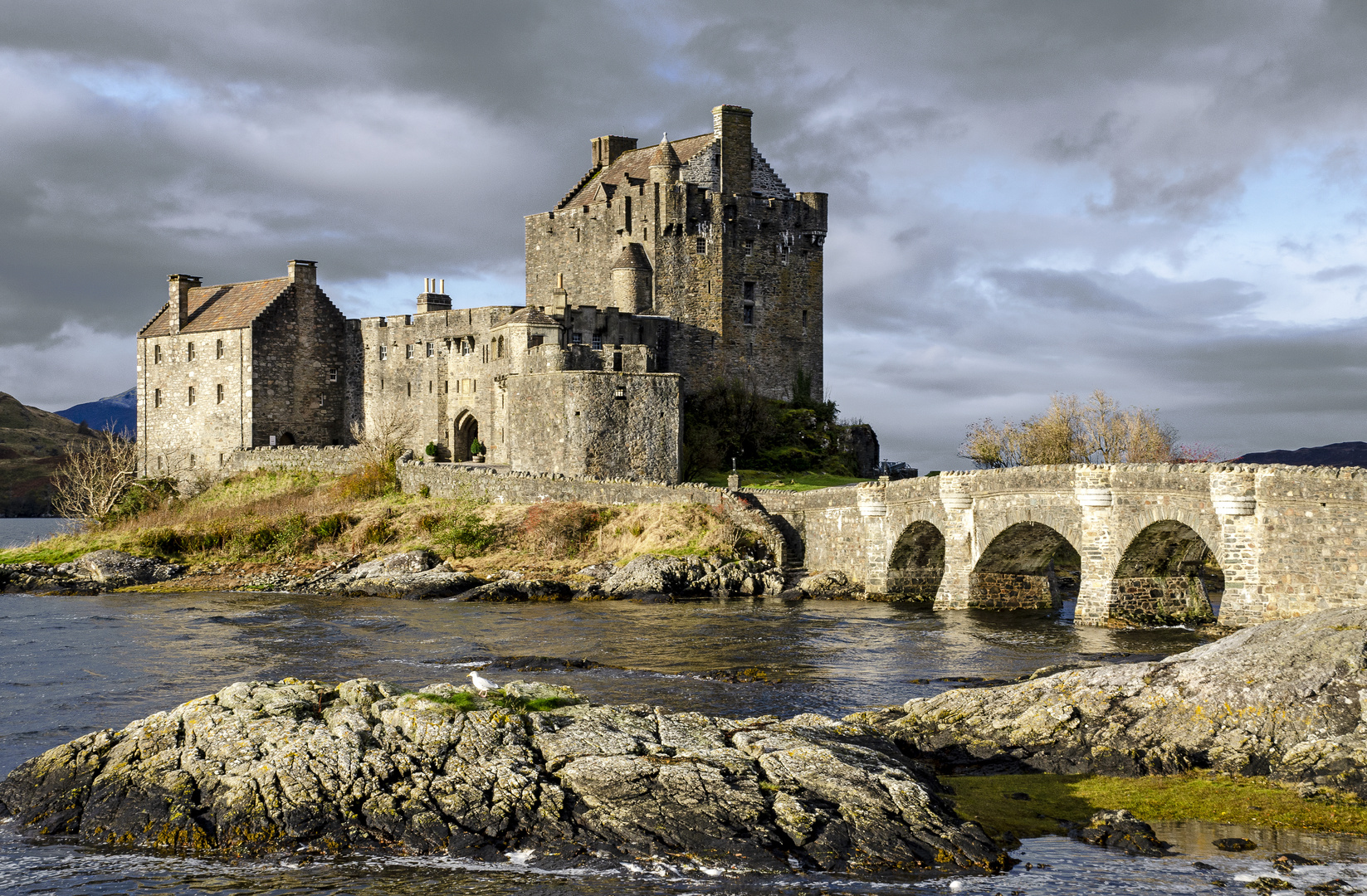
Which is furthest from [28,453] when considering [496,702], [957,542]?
[496,702]

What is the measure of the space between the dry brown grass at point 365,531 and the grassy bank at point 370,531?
5 centimetres

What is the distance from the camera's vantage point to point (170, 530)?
5403 centimetres

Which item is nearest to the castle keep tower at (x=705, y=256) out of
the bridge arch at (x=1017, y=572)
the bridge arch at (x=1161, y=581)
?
the bridge arch at (x=1017, y=572)

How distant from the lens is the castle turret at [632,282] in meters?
62.0

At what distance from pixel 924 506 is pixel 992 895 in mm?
25274

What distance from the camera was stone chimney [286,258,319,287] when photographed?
67.5 meters

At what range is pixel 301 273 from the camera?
67.7 m

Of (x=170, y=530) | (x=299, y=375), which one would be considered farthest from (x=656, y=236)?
(x=170, y=530)

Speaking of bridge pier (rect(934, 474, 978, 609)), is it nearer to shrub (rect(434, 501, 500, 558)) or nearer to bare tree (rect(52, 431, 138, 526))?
shrub (rect(434, 501, 500, 558))

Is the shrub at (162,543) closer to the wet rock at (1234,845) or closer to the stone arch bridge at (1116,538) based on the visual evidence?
the stone arch bridge at (1116,538)

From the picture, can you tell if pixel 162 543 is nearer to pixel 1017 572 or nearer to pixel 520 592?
pixel 520 592

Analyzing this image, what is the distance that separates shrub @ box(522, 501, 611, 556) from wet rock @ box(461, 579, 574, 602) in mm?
4967

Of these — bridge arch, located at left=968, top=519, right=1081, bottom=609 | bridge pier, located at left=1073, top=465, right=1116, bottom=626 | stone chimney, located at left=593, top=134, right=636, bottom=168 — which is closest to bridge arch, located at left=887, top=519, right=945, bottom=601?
bridge arch, located at left=968, top=519, right=1081, bottom=609

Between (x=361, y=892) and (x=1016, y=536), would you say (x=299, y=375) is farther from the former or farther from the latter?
(x=361, y=892)
